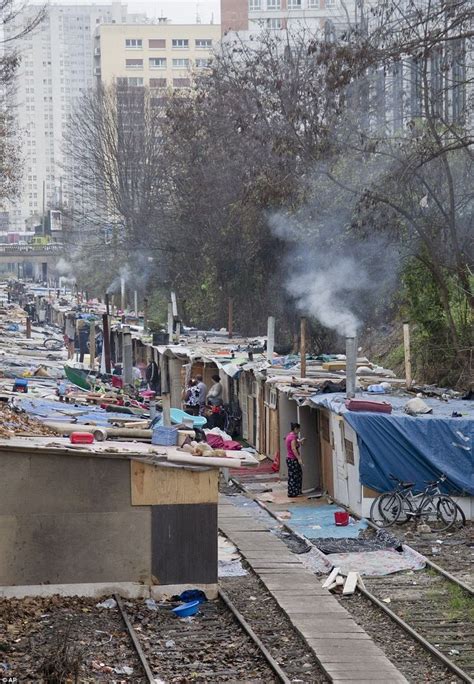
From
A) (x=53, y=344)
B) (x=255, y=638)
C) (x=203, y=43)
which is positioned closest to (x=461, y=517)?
(x=255, y=638)

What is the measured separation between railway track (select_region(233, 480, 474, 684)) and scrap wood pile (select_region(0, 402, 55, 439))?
452 cm

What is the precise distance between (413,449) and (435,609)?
Result: 5785 mm

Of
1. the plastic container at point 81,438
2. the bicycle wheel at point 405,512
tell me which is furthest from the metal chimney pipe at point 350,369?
the plastic container at point 81,438

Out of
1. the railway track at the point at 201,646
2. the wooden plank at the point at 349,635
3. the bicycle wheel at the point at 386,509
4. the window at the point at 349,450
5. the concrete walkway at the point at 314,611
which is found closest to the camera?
the railway track at the point at 201,646

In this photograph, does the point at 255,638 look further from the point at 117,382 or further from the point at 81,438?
the point at 117,382

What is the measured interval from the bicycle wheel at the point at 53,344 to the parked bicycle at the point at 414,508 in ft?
114

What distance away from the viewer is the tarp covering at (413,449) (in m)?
19.7

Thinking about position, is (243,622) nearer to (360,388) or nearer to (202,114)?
(360,388)

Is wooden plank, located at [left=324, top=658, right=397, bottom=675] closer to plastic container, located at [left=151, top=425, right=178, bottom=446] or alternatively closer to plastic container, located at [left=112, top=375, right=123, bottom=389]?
plastic container, located at [left=151, top=425, right=178, bottom=446]

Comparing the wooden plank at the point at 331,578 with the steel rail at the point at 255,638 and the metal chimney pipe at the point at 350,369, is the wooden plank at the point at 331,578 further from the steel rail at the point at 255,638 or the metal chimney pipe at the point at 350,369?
the metal chimney pipe at the point at 350,369

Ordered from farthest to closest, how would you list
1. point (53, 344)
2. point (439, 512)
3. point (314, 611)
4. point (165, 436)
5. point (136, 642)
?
point (53, 344) < point (439, 512) < point (165, 436) < point (314, 611) < point (136, 642)

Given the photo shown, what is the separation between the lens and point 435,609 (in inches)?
557

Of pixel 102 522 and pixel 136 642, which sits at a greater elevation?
pixel 102 522

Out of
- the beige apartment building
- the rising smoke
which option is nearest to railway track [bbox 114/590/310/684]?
the rising smoke
